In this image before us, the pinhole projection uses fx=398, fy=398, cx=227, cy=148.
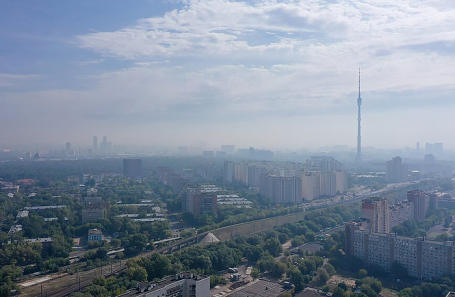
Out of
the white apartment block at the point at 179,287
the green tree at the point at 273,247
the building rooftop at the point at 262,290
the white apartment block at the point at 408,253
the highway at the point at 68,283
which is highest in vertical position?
the white apartment block at the point at 179,287

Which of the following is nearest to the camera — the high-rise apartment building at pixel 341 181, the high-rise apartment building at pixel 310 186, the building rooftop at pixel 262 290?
the building rooftop at pixel 262 290

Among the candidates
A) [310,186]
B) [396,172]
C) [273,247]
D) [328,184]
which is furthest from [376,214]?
[396,172]

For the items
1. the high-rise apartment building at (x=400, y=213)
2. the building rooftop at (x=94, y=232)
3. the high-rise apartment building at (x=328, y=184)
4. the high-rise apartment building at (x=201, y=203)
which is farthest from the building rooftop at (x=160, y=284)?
the high-rise apartment building at (x=328, y=184)

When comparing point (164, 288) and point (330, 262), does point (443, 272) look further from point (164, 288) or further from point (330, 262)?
point (164, 288)

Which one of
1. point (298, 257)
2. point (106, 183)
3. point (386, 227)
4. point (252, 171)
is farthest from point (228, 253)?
point (106, 183)

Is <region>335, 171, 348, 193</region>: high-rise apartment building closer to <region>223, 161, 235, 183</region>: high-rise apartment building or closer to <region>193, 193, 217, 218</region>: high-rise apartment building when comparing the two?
<region>223, 161, 235, 183</region>: high-rise apartment building

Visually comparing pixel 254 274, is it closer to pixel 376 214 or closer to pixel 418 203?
pixel 376 214

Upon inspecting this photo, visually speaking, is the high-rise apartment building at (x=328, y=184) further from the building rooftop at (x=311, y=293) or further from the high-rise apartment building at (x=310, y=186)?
the building rooftop at (x=311, y=293)

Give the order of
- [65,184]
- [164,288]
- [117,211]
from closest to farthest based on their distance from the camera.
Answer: [164,288]
[117,211]
[65,184]
